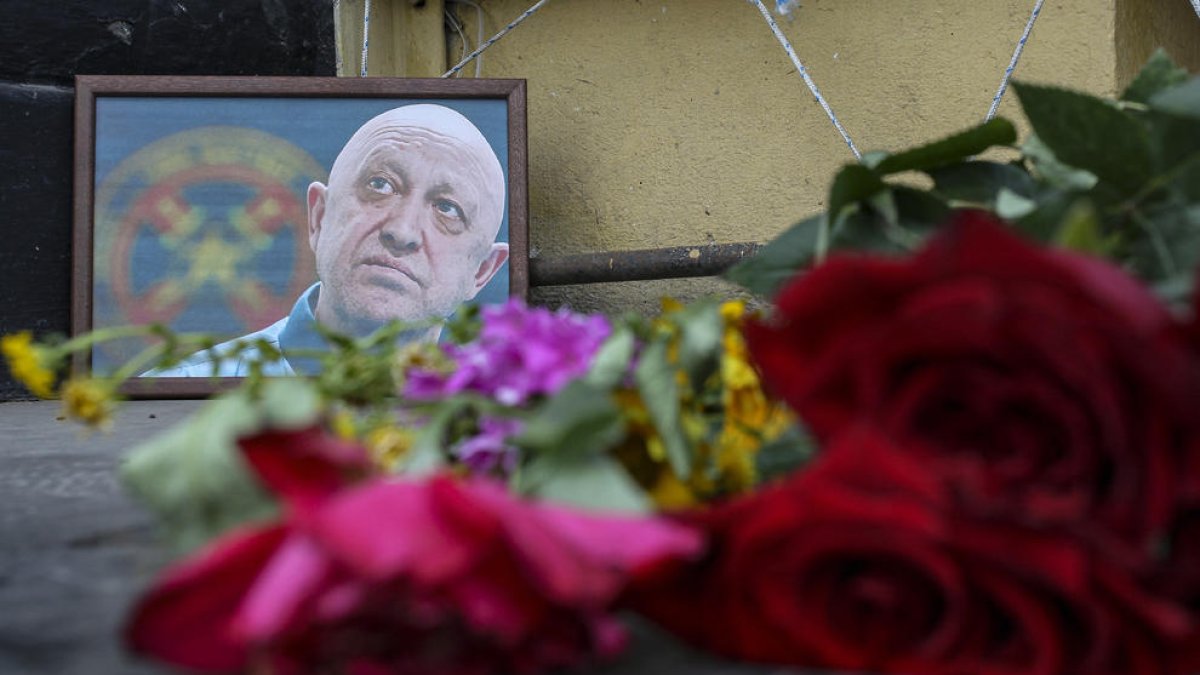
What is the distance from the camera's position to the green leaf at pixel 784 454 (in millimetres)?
453

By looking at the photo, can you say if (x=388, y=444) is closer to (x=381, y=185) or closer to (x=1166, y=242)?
(x=1166, y=242)

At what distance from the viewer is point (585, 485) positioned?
1.24ft

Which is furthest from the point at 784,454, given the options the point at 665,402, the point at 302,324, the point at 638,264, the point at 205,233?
the point at 205,233

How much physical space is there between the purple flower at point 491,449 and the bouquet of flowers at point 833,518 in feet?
0.20

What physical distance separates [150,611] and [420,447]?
0.11 metres

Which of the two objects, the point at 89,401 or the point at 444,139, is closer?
the point at 89,401

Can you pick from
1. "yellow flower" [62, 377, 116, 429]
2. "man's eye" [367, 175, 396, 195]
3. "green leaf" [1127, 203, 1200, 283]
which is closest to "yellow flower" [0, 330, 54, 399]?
"yellow flower" [62, 377, 116, 429]

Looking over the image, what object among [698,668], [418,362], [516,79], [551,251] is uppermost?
[516,79]

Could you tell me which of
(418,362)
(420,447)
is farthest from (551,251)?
(420,447)

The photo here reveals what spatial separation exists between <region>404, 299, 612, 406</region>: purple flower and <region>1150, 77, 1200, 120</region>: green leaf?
23 cm

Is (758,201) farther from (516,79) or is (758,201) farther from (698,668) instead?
Answer: (698,668)

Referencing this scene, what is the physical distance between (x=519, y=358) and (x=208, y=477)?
0.15 metres

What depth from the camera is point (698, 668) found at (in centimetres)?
39

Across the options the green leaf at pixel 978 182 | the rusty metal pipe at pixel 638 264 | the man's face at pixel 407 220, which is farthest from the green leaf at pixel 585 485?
the man's face at pixel 407 220
